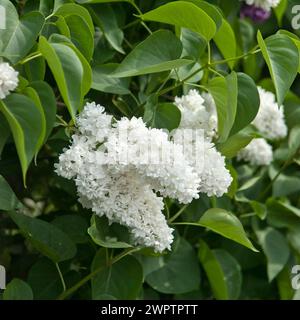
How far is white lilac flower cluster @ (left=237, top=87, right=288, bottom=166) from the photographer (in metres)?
1.74

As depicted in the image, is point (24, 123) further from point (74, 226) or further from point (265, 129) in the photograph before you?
point (265, 129)

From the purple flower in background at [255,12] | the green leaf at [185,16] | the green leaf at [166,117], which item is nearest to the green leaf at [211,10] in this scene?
the green leaf at [185,16]

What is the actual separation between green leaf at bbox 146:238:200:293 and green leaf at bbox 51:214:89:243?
0.18 meters

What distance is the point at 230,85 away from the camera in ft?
3.89

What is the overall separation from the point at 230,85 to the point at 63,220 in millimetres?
475

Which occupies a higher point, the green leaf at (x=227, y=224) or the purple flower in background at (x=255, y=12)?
the purple flower in background at (x=255, y=12)

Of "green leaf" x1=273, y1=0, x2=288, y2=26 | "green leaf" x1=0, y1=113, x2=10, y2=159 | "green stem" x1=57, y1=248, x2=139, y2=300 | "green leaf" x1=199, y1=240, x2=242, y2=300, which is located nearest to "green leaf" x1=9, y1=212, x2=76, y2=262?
"green stem" x1=57, y1=248, x2=139, y2=300

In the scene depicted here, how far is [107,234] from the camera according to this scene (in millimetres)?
1276

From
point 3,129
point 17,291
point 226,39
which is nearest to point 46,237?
point 17,291

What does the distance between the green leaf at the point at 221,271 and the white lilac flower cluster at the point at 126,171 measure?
0.46m

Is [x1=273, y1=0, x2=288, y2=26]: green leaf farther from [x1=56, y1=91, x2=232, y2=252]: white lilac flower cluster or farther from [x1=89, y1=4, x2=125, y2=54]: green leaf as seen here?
[x1=56, y1=91, x2=232, y2=252]: white lilac flower cluster

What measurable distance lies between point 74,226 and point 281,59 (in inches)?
20.7

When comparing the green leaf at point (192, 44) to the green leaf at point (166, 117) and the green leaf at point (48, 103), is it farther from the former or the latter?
the green leaf at point (48, 103)

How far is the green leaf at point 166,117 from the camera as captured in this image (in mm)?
1323
